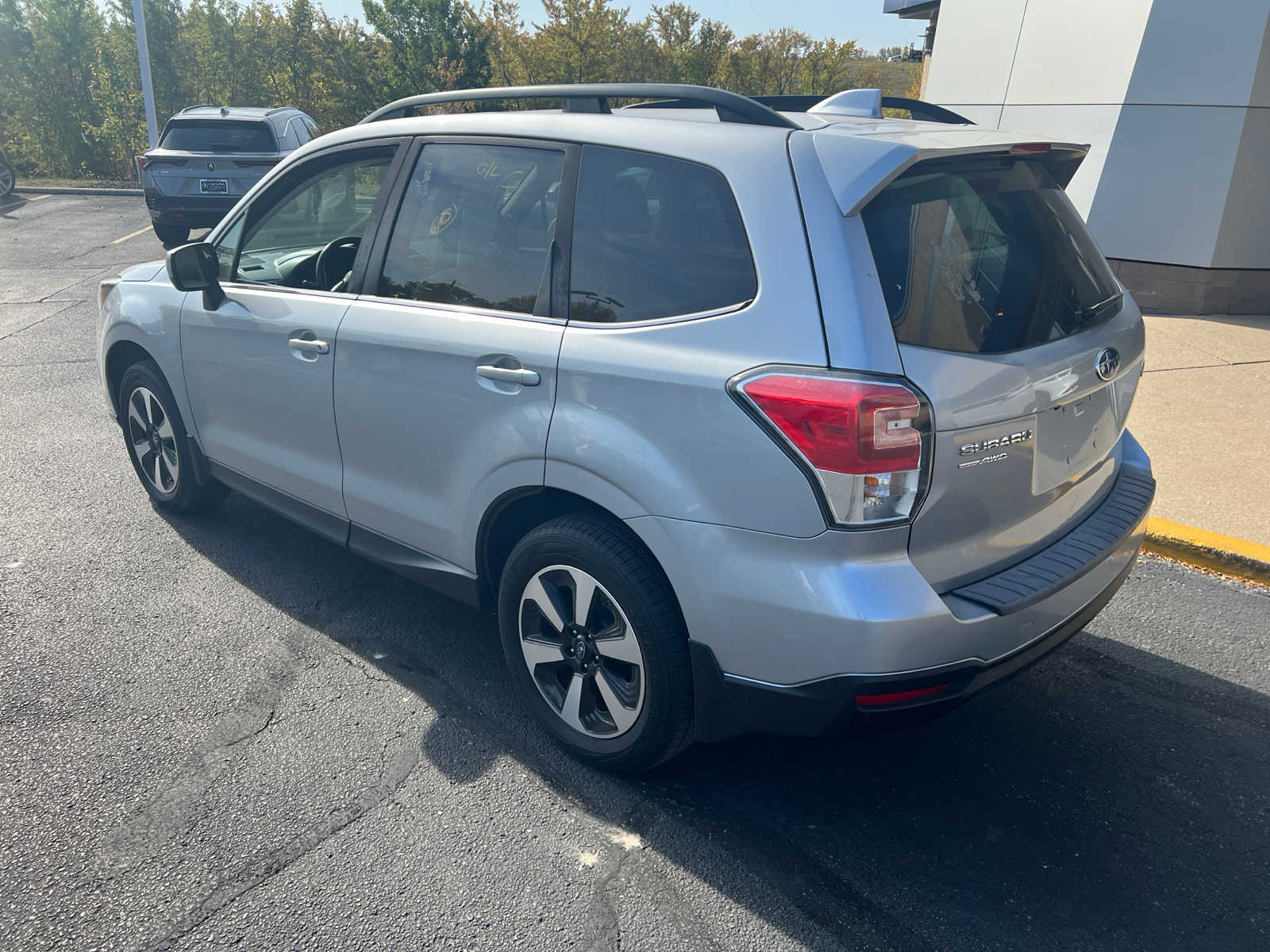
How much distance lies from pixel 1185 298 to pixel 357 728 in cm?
870

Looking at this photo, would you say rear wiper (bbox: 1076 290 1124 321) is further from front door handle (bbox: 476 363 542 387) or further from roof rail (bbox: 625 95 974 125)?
front door handle (bbox: 476 363 542 387)

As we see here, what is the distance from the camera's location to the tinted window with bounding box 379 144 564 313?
9.79ft

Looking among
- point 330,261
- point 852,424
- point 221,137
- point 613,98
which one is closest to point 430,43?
point 221,137

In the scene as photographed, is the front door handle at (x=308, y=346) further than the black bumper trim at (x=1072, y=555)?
Yes

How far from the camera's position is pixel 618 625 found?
2.81 metres

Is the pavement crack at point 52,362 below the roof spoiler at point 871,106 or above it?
below

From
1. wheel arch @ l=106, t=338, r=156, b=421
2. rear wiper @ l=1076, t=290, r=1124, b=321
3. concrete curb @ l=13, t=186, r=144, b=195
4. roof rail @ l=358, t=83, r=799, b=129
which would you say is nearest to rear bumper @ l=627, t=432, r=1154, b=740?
rear wiper @ l=1076, t=290, r=1124, b=321

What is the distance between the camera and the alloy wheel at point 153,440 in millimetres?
4668

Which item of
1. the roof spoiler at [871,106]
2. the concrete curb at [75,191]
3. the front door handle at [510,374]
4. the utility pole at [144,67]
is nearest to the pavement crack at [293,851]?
the front door handle at [510,374]

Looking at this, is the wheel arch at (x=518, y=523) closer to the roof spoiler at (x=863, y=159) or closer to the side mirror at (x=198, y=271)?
the roof spoiler at (x=863, y=159)

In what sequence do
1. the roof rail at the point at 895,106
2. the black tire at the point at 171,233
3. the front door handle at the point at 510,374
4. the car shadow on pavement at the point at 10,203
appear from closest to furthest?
the front door handle at the point at 510,374, the roof rail at the point at 895,106, the black tire at the point at 171,233, the car shadow on pavement at the point at 10,203

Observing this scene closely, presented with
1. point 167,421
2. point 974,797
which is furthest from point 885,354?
point 167,421

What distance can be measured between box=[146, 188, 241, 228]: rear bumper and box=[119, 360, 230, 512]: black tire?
8.16 meters

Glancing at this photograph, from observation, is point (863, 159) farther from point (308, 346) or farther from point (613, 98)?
point (308, 346)
